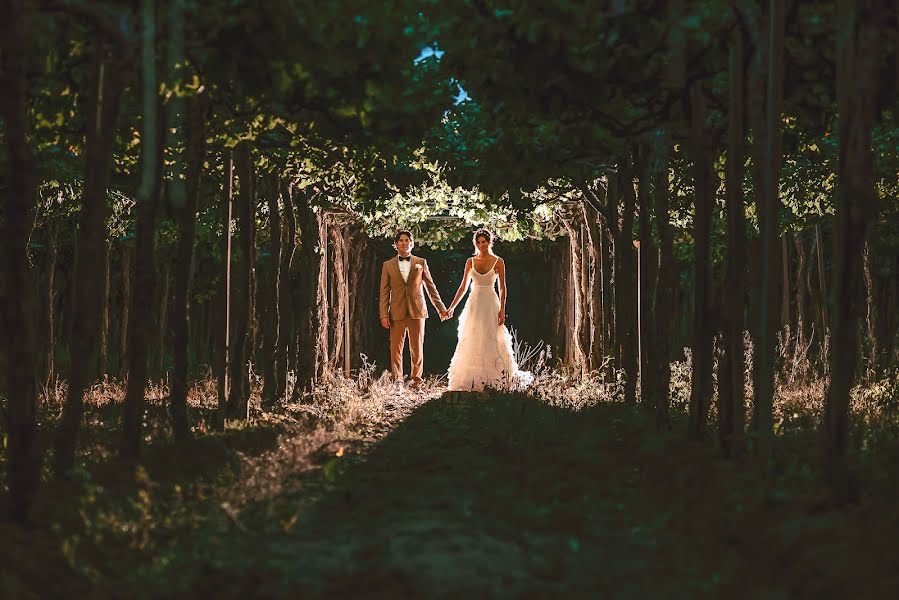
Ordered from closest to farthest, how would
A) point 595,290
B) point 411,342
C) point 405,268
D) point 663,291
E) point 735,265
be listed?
point 735,265, point 663,291, point 595,290, point 405,268, point 411,342

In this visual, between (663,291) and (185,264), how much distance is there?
4.44 m

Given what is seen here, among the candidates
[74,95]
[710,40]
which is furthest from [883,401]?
[74,95]

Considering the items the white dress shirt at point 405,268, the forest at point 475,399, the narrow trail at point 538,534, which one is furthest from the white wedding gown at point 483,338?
the narrow trail at point 538,534

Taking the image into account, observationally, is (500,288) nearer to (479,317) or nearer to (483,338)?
(479,317)

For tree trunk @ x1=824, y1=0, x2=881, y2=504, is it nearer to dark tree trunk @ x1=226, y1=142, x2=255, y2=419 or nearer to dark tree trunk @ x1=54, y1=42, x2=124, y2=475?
dark tree trunk @ x1=54, y1=42, x2=124, y2=475

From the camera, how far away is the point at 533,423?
10.4 metres

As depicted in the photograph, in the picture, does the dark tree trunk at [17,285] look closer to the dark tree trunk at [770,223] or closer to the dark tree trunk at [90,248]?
the dark tree trunk at [90,248]

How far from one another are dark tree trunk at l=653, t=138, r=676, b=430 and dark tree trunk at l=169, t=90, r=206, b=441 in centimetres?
430

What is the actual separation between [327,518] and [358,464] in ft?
7.51

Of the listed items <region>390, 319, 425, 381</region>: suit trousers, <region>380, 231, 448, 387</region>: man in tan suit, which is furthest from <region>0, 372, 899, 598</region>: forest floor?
<region>390, 319, 425, 381</region>: suit trousers

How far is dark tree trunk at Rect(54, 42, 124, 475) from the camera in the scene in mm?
7145

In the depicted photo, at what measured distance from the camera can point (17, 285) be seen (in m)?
5.68

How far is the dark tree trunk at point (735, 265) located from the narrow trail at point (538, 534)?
37 centimetres

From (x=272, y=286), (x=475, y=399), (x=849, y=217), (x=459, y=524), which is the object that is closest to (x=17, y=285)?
(x=459, y=524)
